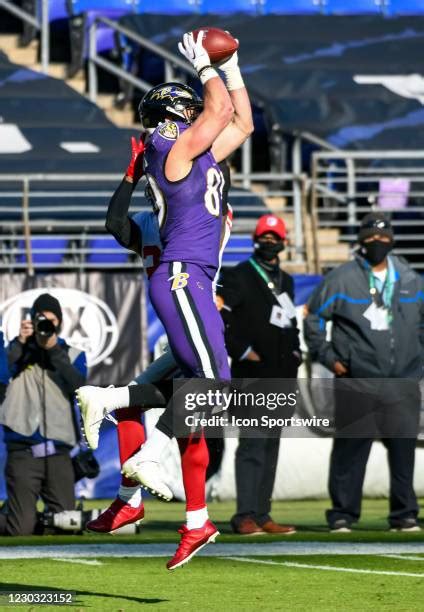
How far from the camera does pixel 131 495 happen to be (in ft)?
23.1

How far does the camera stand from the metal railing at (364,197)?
51.4ft

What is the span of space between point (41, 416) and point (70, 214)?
19.9 ft

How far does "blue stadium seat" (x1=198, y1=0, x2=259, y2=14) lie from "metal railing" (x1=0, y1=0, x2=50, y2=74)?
2.34 meters

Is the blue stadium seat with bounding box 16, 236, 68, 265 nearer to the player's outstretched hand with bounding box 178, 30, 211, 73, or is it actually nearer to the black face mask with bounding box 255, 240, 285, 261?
the black face mask with bounding box 255, 240, 285, 261

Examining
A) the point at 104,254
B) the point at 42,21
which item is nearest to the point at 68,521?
the point at 104,254

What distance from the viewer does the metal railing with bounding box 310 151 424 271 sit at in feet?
51.4

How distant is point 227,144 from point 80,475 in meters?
4.43

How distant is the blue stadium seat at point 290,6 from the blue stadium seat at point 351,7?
5.8 inches

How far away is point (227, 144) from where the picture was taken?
701 cm

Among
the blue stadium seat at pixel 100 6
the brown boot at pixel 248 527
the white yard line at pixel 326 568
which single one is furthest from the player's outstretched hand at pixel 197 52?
the blue stadium seat at pixel 100 6

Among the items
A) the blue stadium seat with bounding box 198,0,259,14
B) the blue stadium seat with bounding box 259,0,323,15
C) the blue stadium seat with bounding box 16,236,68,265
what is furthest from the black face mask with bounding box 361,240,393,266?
the blue stadium seat with bounding box 259,0,323,15

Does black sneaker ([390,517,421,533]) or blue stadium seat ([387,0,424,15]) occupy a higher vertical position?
blue stadium seat ([387,0,424,15])

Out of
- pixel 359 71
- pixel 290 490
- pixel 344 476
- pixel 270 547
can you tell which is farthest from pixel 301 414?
pixel 359 71

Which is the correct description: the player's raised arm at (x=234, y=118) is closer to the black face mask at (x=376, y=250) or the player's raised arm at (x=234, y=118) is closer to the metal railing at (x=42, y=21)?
the black face mask at (x=376, y=250)
